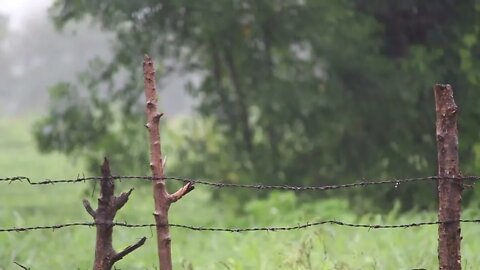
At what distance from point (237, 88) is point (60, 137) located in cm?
258

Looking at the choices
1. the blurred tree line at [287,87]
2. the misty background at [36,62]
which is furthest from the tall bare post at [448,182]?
the misty background at [36,62]

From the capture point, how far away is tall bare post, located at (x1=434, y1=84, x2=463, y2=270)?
183 inches

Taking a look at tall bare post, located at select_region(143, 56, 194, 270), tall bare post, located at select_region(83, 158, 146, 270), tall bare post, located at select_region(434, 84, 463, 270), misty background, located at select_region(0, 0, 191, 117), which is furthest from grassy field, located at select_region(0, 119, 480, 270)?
misty background, located at select_region(0, 0, 191, 117)

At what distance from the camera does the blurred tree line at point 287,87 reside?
11.8 metres

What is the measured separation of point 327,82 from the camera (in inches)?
486

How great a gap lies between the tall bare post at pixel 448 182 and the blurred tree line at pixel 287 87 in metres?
6.92

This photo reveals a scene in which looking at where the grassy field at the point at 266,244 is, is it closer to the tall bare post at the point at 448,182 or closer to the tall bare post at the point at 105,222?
the tall bare post at the point at 105,222

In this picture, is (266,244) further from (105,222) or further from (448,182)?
(105,222)

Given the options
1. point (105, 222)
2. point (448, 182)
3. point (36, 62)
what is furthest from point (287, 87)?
point (36, 62)

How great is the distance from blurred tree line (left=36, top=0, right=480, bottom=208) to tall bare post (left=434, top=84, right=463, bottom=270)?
6923 millimetres

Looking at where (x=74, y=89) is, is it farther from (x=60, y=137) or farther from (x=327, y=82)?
(x=327, y=82)

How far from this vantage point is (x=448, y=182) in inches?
183

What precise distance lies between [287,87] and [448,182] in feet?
24.5

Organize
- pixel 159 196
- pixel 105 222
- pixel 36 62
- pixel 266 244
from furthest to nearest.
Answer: pixel 36 62 < pixel 266 244 < pixel 159 196 < pixel 105 222
